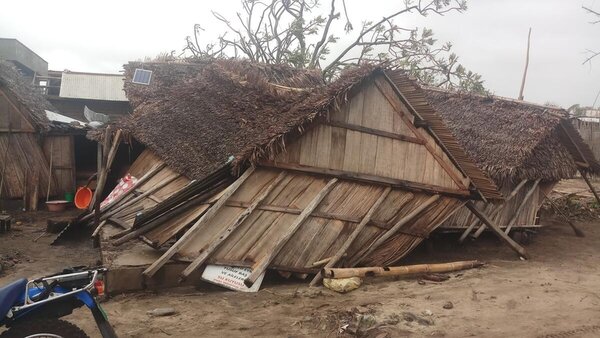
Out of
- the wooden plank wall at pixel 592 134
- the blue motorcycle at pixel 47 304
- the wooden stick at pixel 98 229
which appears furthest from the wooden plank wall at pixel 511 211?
the wooden plank wall at pixel 592 134

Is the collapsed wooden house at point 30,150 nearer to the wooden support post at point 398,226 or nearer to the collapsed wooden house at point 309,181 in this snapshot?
the collapsed wooden house at point 309,181

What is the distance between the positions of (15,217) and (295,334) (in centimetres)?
1039

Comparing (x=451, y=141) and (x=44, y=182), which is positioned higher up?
(x=451, y=141)

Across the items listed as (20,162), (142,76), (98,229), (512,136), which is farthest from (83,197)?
(512,136)

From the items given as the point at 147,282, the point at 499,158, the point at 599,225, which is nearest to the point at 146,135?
the point at 147,282

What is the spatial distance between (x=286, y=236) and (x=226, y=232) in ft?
2.74

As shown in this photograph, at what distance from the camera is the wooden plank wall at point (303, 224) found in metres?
6.44

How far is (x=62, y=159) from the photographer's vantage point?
Result: 13.7 meters

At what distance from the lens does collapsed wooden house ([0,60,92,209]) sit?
12.9 meters

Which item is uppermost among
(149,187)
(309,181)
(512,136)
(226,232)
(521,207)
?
(512,136)

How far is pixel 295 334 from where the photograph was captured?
15.6 feet

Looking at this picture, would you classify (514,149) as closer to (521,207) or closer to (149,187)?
(521,207)

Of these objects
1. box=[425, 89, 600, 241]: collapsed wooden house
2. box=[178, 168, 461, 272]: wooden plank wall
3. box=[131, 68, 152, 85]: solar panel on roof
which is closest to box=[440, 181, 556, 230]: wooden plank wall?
box=[425, 89, 600, 241]: collapsed wooden house

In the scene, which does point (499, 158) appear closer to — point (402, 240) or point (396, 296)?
point (402, 240)
